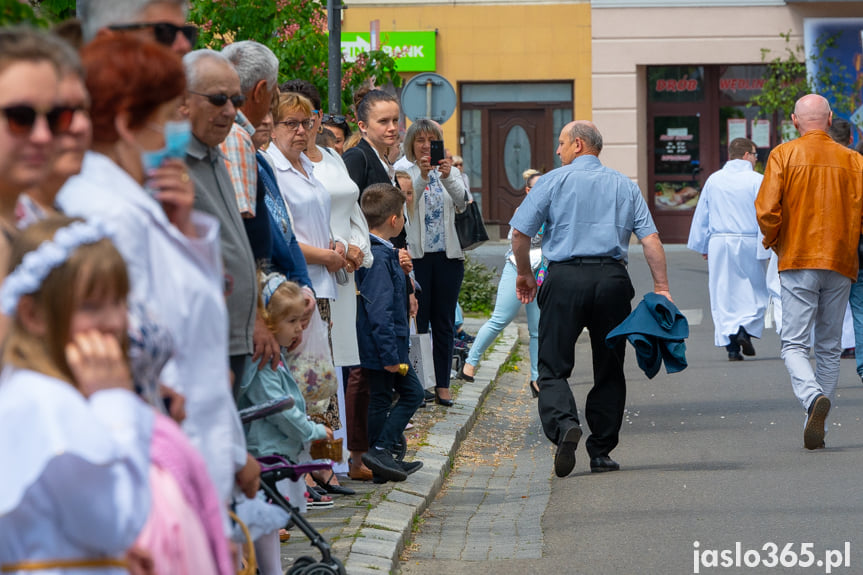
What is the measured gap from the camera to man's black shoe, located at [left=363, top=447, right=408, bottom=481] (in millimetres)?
7680

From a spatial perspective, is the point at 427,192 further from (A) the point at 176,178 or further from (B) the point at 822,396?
(A) the point at 176,178

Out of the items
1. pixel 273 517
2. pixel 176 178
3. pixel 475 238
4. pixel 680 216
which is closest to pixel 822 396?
pixel 475 238

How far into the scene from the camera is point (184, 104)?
4.27 m

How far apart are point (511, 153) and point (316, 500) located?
25.4 m

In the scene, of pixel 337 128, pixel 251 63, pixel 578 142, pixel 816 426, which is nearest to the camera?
pixel 251 63

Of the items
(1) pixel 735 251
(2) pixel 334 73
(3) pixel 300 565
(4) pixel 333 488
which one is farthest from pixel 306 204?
(1) pixel 735 251

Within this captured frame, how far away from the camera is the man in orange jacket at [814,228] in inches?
375

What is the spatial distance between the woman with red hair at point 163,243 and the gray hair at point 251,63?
2242 mm

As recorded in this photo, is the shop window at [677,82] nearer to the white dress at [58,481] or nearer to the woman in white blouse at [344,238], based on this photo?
the woman in white blouse at [344,238]

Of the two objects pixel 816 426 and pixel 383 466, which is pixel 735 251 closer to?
pixel 816 426

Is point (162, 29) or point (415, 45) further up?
point (415, 45)

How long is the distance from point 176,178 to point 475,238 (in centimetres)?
773

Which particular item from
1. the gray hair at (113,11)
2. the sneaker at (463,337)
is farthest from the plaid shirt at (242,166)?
the sneaker at (463,337)

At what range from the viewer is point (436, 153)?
1015 centimetres
